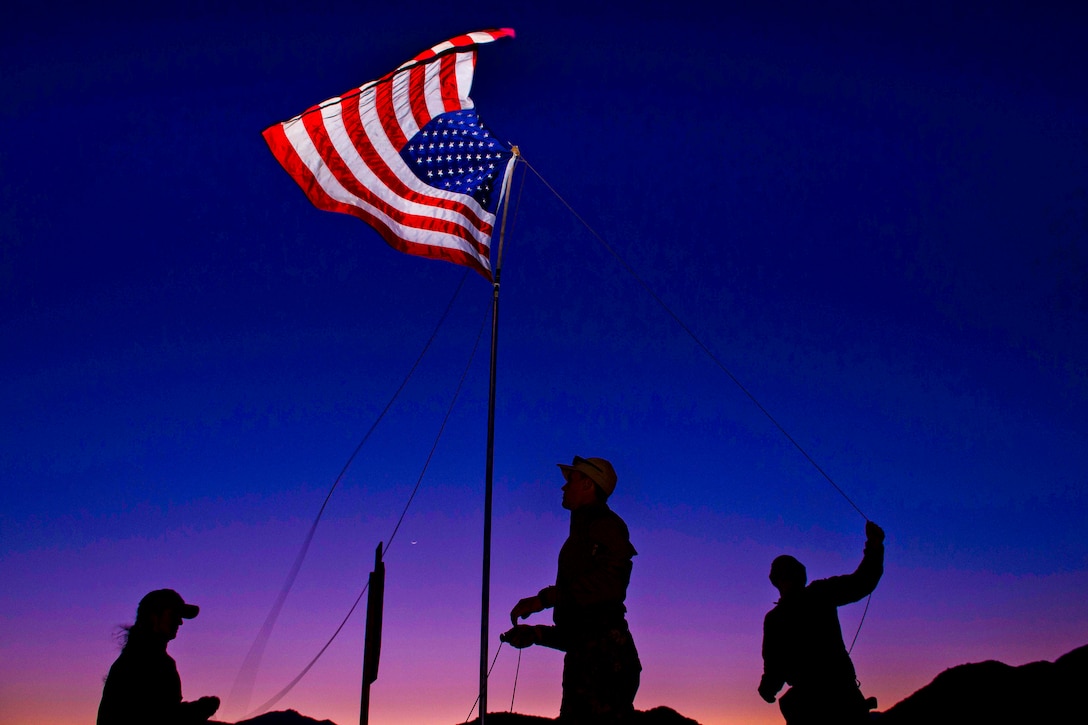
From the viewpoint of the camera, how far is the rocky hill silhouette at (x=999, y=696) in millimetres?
5719

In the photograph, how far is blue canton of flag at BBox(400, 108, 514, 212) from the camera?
353 inches

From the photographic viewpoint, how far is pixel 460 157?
9.10 meters

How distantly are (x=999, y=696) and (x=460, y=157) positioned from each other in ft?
21.8

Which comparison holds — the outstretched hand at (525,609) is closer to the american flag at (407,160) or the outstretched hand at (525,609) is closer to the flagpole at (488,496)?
the flagpole at (488,496)

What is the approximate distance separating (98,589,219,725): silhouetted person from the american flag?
13.4 ft

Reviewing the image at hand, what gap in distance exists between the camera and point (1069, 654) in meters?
6.33

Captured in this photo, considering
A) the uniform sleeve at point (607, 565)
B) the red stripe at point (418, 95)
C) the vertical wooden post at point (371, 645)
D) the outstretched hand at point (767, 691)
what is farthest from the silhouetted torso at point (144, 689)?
the red stripe at point (418, 95)

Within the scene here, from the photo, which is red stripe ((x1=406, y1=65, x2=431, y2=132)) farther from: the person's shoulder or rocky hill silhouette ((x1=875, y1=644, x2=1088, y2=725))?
rocky hill silhouette ((x1=875, y1=644, x2=1088, y2=725))

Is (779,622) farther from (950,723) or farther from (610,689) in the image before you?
(610,689)

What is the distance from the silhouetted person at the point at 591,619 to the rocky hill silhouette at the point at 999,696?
0.89m

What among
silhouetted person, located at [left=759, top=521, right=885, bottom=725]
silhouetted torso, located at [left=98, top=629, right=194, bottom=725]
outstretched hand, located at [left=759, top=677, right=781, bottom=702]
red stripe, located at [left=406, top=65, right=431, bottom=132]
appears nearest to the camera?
silhouetted torso, located at [left=98, top=629, right=194, bottom=725]

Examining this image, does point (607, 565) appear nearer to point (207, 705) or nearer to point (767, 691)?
point (767, 691)

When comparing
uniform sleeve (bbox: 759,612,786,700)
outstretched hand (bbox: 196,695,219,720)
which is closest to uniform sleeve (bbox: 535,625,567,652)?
uniform sleeve (bbox: 759,612,786,700)

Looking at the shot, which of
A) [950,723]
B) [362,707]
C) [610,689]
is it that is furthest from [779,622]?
[362,707]
